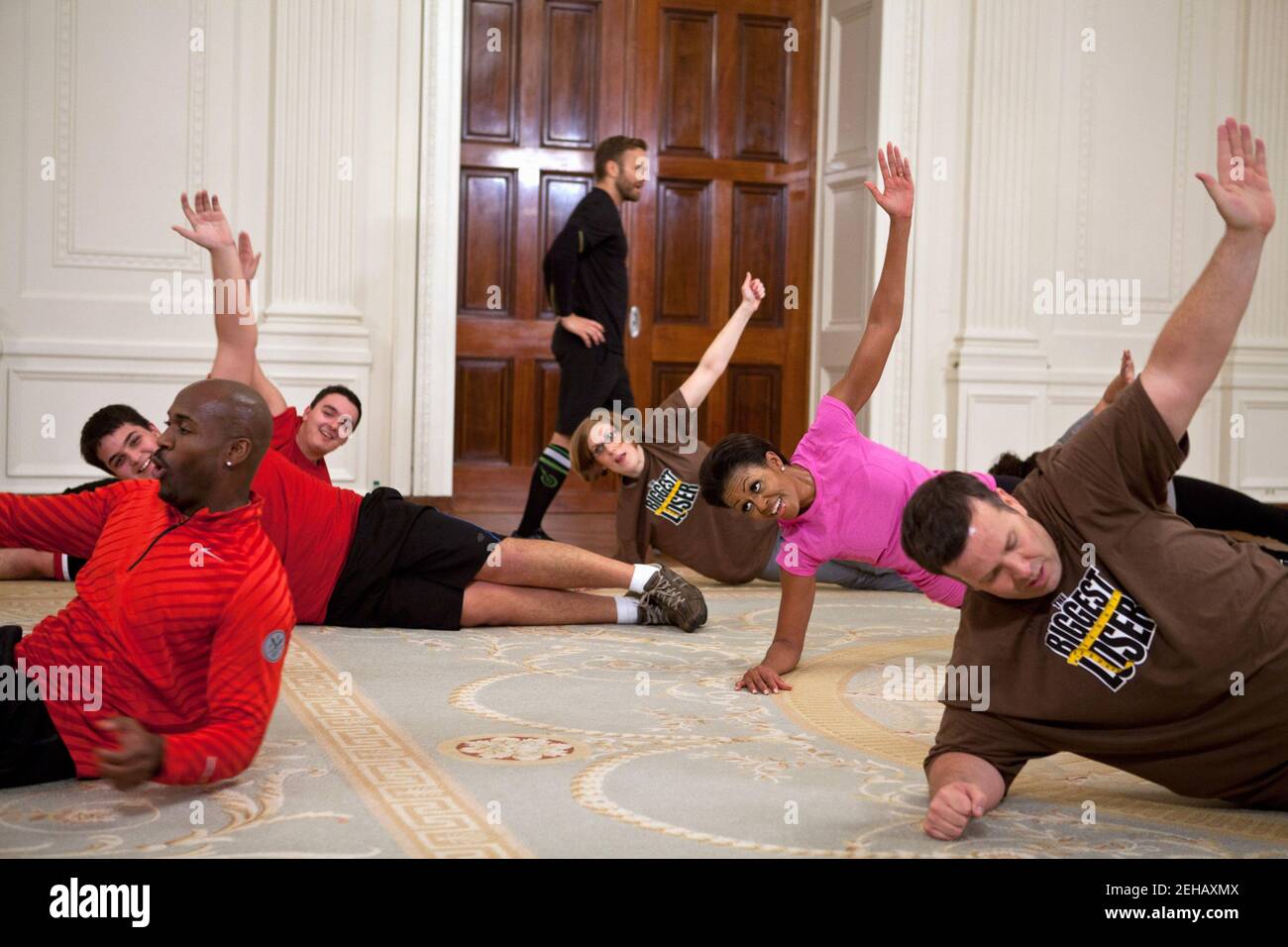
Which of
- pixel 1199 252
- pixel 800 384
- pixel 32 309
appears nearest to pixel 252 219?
pixel 32 309

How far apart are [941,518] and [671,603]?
225cm

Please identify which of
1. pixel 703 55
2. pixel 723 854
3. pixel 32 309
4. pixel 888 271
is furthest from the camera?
pixel 703 55

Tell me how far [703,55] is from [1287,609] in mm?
5979

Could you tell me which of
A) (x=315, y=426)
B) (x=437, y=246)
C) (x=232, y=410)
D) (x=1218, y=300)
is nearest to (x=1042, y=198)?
(x=437, y=246)

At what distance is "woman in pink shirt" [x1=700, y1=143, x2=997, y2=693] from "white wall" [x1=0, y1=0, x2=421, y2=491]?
376 cm

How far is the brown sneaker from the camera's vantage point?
4266 mm

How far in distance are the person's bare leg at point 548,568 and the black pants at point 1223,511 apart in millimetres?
1904

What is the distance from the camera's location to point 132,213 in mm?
6375

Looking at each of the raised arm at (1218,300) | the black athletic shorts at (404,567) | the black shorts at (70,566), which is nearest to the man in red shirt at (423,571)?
the black athletic shorts at (404,567)

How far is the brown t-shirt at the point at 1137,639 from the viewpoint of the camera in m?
2.13

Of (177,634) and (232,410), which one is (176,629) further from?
(232,410)

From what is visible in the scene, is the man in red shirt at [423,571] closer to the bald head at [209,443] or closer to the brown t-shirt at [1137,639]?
the bald head at [209,443]
